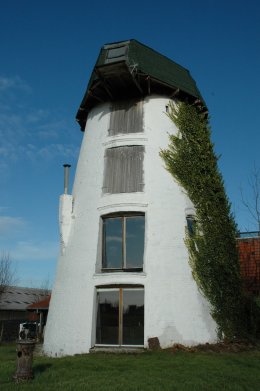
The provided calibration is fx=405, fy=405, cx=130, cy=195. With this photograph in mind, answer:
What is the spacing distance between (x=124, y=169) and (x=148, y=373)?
872 centimetres

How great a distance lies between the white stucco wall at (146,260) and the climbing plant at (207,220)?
1.21 feet

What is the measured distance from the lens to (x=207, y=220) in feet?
54.1

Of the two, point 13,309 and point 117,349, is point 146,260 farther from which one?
point 13,309

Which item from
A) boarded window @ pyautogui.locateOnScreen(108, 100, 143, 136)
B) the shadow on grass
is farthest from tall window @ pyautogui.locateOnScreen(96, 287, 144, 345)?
boarded window @ pyautogui.locateOnScreen(108, 100, 143, 136)

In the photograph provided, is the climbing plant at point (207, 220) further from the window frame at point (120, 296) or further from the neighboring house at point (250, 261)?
the neighboring house at point (250, 261)

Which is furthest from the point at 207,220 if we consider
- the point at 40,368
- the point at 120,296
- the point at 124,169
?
the point at 40,368

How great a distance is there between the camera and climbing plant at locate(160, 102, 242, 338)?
51.1 feet

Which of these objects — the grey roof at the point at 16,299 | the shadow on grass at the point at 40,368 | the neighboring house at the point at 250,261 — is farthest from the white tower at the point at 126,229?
the grey roof at the point at 16,299

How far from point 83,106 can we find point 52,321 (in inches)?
395

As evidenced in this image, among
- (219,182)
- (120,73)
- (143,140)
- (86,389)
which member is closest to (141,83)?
(120,73)

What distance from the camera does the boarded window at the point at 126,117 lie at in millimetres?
17719

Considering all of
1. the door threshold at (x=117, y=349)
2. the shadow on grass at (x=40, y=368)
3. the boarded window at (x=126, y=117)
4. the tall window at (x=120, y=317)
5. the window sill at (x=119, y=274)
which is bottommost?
the shadow on grass at (x=40, y=368)

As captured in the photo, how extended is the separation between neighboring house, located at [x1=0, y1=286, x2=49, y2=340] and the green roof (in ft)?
76.6

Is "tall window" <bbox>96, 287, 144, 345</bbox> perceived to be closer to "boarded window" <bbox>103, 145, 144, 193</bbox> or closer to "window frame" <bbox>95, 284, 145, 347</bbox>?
"window frame" <bbox>95, 284, 145, 347</bbox>
